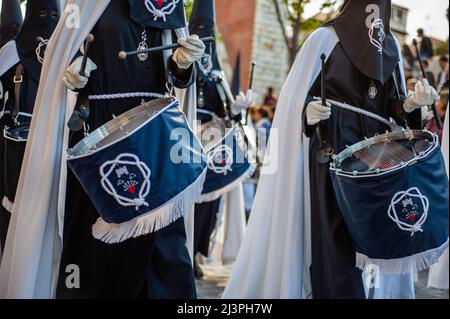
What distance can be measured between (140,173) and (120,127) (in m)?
0.38

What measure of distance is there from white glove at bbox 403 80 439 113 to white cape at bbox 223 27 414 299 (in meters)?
0.57

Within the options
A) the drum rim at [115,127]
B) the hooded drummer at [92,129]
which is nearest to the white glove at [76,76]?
the hooded drummer at [92,129]

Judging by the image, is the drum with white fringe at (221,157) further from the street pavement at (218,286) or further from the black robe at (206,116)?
the street pavement at (218,286)

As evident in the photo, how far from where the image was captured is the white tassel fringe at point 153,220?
10.1 ft

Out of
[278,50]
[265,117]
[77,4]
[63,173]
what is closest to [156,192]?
[63,173]

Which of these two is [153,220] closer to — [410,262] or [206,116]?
[410,262]

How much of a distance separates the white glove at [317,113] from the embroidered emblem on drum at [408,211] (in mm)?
693

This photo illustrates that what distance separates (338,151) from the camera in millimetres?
3871

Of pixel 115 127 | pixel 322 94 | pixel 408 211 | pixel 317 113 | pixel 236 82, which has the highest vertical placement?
pixel 236 82

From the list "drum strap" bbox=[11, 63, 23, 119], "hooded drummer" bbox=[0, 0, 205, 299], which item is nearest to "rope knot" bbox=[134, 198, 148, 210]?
"hooded drummer" bbox=[0, 0, 205, 299]

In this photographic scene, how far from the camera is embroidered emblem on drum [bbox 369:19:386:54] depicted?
13.0 ft

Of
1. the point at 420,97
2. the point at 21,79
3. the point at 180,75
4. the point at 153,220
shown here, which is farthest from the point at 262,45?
the point at 153,220

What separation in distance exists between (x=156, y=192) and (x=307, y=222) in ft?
4.60

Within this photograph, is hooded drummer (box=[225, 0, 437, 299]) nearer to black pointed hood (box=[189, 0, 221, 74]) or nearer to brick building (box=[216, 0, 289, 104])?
black pointed hood (box=[189, 0, 221, 74])
